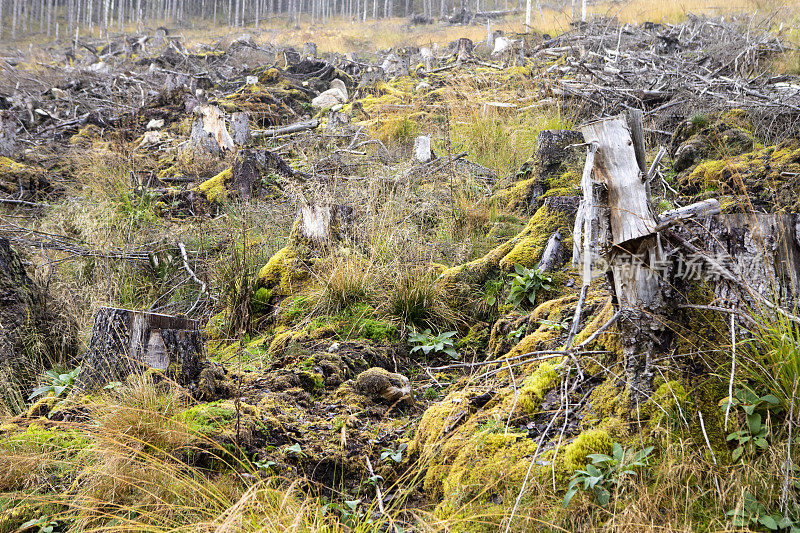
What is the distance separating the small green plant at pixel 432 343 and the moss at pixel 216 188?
3.94 meters

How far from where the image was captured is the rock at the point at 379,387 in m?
2.92

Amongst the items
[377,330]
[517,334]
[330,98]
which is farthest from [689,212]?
[330,98]

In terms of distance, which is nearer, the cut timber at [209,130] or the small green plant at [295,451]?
the small green plant at [295,451]

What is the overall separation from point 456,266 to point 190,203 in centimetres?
409

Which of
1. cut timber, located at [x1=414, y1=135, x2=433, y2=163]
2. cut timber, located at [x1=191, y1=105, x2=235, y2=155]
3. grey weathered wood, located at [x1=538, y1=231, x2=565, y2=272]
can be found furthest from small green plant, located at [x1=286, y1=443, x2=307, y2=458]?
cut timber, located at [x1=191, y1=105, x2=235, y2=155]

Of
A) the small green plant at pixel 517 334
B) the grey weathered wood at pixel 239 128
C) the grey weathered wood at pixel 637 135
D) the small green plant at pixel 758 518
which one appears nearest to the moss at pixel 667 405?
the small green plant at pixel 758 518

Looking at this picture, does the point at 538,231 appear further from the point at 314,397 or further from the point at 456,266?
the point at 314,397

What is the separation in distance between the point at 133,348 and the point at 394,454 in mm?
1551

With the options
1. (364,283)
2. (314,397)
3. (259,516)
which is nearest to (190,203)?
(364,283)

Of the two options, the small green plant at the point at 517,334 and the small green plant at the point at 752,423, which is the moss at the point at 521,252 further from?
the small green plant at the point at 752,423

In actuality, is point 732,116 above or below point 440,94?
below

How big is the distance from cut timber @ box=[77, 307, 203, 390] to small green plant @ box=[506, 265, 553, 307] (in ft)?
6.84

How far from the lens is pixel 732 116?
208 inches

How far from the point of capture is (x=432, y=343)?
342cm
